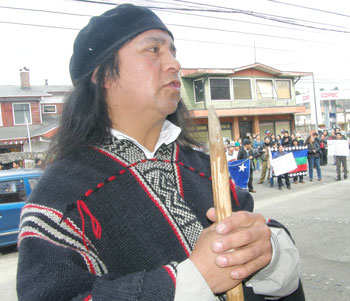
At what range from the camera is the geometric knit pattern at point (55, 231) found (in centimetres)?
96

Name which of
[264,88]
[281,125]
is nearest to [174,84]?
[264,88]

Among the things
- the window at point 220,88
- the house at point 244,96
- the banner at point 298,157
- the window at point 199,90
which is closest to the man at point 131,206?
the banner at point 298,157

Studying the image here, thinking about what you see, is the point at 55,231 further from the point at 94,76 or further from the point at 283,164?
the point at 283,164

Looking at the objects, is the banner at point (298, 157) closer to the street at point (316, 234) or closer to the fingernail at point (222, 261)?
the street at point (316, 234)

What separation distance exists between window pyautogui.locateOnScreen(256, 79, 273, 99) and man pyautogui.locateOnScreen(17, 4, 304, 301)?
25512 millimetres

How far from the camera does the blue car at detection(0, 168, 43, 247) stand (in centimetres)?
621

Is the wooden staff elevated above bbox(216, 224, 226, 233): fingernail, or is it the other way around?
the wooden staff

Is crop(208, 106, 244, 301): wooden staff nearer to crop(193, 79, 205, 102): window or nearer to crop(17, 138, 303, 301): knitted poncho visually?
crop(17, 138, 303, 301): knitted poncho

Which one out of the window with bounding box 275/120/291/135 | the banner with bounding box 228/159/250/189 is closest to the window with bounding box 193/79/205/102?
the window with bounding box 275/120/291/135

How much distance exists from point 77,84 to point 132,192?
598 millimetres

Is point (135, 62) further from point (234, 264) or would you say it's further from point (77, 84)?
point (234, 264)

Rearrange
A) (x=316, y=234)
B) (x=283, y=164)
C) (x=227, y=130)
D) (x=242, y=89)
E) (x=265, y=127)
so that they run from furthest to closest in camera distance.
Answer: (x=265, y=127) < (x=242, y=89) < (x=227, y=130) < (x=283, y=164) < (x=316, y=234)

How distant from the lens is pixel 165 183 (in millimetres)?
1278

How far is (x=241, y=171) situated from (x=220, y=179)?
30.5 ft
